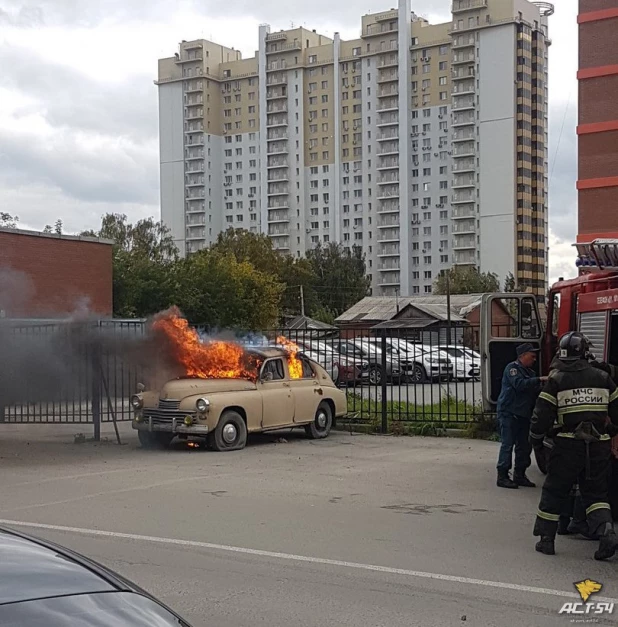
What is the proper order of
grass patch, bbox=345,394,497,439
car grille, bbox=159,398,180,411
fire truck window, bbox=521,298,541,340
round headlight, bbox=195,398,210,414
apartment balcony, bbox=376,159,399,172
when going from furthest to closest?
1. apartment balcony, bbox=376,159,399,172
2. grass patch, bbox=345,394,497,439
3. car grille, bbox=159,398,180,411
4. round headlight, bbox=195,398,210,414
5. fire truck window, bbox=521,298,541,340

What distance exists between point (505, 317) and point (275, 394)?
4.46m

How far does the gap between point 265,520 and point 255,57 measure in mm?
123041

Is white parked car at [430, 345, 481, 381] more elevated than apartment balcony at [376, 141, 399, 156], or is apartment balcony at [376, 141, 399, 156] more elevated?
apartment balcony at [376, 141, 399, 156]

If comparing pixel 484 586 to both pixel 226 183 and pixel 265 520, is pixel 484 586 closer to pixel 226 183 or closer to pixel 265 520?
pixel 265 520

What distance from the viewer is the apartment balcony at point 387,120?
114m

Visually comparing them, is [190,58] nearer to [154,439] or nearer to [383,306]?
[383,306]

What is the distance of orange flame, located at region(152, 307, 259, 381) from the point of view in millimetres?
14914

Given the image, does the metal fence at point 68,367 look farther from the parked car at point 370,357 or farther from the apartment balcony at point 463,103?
the apartment balcony at point 463,103

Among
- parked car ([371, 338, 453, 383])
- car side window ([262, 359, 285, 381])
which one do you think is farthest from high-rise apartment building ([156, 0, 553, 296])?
car side window ([262, 359, 285, 381])

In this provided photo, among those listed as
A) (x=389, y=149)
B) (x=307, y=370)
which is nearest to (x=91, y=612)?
(x=307, y=370)

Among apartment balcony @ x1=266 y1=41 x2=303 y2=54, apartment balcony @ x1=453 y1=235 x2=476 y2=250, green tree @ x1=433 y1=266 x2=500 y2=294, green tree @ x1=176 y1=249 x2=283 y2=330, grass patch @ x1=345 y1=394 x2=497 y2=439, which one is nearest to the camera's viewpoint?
grass patch @ x1=345 y1=394 x2=497 y2=439

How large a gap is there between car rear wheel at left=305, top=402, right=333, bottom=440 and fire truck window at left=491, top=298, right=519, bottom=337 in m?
4.29

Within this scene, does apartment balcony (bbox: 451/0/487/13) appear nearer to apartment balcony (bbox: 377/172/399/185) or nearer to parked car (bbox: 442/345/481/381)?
apartment balcony (bbox: 377/172/399/185)

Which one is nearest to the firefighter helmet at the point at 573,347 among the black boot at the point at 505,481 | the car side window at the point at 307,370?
the black boot at the point at 505,481
